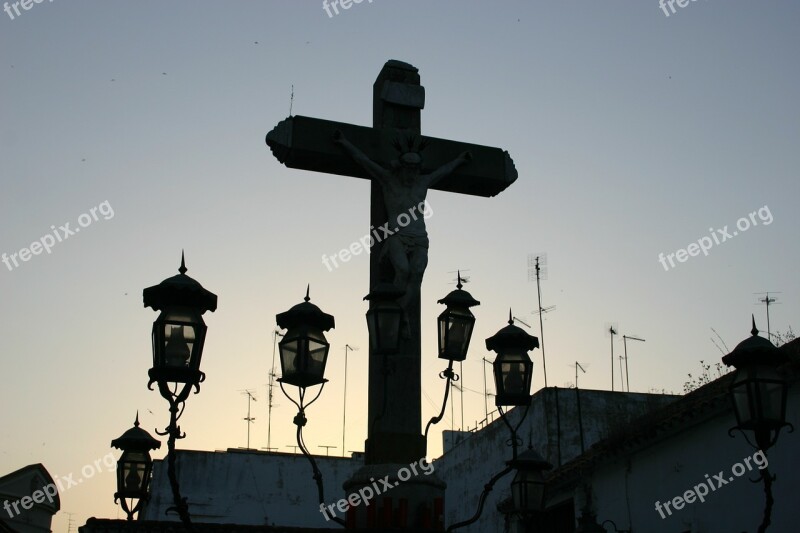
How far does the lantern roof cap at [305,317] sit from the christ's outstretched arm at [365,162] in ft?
3.74

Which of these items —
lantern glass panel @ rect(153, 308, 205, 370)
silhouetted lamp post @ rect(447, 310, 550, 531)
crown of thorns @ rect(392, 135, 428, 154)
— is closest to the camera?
lantern glass panel @ rect(153, 308, 205, 370)

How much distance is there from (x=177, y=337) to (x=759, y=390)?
358 cm

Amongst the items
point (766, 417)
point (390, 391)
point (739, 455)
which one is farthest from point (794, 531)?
point (390, 391)

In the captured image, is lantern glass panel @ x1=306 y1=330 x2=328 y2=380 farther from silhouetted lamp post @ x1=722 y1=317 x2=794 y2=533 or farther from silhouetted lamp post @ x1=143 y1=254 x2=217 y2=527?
silhouetted lamp post @ x1=722 y1=317 x2=794 y2=533

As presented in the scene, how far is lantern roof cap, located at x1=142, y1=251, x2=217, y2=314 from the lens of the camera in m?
5.23

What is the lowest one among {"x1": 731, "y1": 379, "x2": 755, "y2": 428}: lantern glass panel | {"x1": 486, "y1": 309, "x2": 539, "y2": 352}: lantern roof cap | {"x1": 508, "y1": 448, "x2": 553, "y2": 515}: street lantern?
{"x1": 508, "y1": 448, "x2": 553, "y2": 515}: street lantern

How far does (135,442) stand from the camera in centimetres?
1066

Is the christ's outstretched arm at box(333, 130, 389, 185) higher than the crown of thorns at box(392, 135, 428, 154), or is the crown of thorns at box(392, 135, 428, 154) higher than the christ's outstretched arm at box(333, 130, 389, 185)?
the crown of thorns at box(392, 135, 428, 154)

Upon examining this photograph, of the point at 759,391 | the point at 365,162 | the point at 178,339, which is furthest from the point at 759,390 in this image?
the point at 178,339

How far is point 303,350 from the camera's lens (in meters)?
5.65

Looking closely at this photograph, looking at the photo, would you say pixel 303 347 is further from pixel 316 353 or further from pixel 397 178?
pixel 397 178

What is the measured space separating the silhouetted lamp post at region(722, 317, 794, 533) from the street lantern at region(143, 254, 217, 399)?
3.36 m

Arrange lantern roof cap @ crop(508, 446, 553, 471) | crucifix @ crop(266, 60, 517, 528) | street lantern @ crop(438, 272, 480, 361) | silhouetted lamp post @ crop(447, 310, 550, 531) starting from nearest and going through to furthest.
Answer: crucifix @ crop(266, 60, 517, 528) → street lantern @ crop(438, 272, 480, 361) → silhouetted lamp post @ crop(447, 310, 550, 531) → lantern roof cap @ crop(508, 446, 553, 471)

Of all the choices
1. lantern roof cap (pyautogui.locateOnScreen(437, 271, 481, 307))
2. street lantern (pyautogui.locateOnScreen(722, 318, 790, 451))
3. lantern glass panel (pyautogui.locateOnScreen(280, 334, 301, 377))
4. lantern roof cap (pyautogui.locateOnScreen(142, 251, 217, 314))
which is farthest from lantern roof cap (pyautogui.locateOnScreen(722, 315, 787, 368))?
lantern roof cap (pyautogui.locateOnScreen(142, 251, 217, 314))
